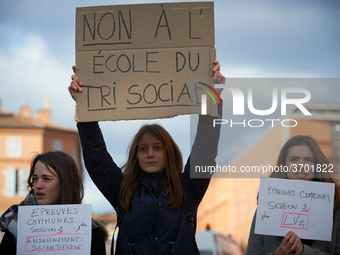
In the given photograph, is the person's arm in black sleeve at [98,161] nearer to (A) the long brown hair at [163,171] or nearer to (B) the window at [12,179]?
(A) the long brown hair at [163,171]

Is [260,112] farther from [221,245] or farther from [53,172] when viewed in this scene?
[221,245]

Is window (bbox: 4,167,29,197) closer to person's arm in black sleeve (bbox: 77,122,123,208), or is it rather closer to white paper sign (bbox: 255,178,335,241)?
person's arm in black sleeve (bbox: 77,122,123,208)

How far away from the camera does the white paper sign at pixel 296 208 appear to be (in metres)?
2.67

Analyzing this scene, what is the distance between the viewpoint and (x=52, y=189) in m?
2.90

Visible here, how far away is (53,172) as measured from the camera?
2936 millimetres

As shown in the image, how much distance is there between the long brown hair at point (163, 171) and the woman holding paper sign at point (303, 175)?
1.56 feet

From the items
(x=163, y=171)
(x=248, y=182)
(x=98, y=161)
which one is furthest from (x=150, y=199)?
(x=248, y=182)

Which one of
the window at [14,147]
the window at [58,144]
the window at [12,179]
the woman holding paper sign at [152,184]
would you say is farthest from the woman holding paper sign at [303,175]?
the window at [14,147]

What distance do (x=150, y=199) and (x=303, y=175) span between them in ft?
2.77

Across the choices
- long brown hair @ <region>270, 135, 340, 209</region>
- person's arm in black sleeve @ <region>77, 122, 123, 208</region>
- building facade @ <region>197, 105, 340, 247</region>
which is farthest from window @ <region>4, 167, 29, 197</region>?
long brown hair @ <region>270, 135, 340, 209</region>

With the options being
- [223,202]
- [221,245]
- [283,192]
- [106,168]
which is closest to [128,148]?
[106,168]

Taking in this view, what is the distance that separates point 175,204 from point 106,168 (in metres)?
0.45

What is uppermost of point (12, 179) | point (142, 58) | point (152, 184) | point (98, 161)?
point (142, 58)

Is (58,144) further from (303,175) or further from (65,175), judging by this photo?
(303,175)
